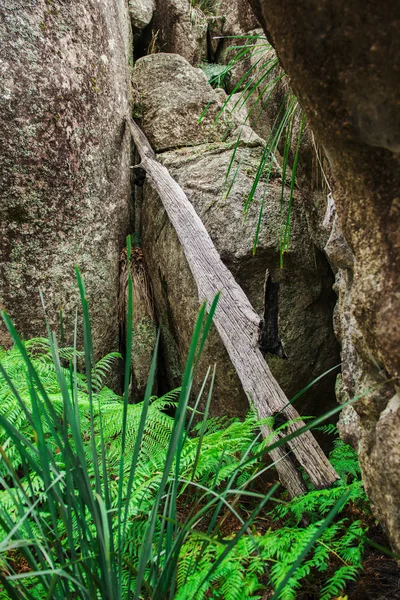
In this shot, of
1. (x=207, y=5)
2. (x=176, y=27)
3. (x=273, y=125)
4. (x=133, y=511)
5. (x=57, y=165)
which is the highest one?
(x=207, y=5)

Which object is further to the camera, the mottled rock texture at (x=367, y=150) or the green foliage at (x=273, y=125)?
the green foliage at (x=273, y=125)

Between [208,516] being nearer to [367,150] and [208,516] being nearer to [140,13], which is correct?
[367,150]

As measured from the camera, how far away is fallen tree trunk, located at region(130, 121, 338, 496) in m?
2.00

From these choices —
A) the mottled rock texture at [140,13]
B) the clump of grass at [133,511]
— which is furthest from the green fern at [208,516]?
the mottled rock texture at [140,13]

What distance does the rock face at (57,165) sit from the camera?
316 centimetres

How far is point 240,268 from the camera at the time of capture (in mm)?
3230

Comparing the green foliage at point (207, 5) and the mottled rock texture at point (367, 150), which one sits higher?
the green foliage at point (207, 5)

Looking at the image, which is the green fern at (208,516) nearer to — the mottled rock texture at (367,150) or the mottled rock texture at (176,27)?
the mottled rock texture at (367,150)

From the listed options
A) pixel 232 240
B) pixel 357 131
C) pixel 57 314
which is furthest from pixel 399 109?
pixel 57 314

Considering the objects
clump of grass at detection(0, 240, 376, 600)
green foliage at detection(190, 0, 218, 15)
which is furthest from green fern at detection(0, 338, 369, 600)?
green foliage at detection(190, 0, 218, 15)

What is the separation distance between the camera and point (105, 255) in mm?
3588

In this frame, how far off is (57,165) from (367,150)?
272 centimetres

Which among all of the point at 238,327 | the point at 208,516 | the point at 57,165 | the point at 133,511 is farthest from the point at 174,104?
the point at 133,511

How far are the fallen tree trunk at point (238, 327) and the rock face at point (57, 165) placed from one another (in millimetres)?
532
